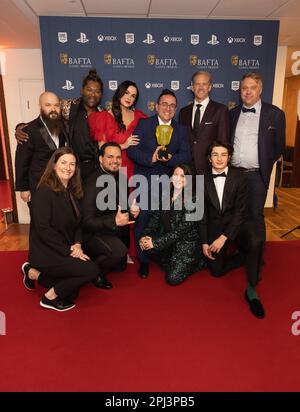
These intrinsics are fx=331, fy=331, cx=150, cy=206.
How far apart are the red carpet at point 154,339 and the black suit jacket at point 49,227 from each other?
1.35 feet

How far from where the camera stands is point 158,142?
9.86 feet

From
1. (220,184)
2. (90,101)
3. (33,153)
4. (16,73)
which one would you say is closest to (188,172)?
(220,184)

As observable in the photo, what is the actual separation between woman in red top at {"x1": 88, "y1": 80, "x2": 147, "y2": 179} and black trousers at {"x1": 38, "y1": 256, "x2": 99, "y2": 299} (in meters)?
1.17

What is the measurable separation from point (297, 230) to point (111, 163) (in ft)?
9.69

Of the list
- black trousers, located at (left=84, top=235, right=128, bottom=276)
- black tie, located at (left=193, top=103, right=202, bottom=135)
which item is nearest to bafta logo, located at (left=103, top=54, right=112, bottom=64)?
black tie, located at (left=193, top=103, right=202, bottom=135)

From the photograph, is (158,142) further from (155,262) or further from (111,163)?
(155,262)

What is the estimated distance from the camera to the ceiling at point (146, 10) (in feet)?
10.9

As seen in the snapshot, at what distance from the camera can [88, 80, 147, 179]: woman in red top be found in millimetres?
2969

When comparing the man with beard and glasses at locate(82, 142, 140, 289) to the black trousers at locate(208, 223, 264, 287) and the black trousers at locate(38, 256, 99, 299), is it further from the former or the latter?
the black trousers at locate(208, 223, 264, 287)

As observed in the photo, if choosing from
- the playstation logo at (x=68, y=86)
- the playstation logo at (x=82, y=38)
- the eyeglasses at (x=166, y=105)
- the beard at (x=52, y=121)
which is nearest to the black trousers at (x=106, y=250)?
the beard at (x=52, y=121)

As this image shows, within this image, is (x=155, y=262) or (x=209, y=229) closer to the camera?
(x=209, y=229)

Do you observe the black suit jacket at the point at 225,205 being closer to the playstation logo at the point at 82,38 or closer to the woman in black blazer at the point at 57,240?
the woman in black blazer at the point at 57,240
